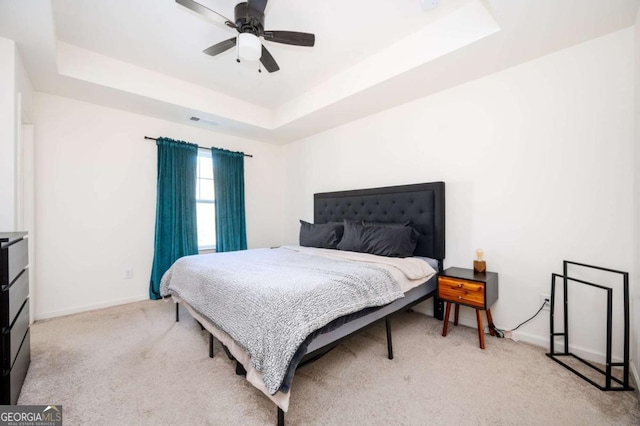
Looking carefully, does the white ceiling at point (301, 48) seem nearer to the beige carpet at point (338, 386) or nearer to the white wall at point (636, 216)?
the white wall at point (636, 216)

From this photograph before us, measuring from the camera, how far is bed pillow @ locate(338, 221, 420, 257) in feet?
8.78

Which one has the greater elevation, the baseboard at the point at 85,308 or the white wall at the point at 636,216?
the white wall at the point at 636,216

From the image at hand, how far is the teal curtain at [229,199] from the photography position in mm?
4090

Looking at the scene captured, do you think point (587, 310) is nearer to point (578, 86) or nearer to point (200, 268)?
point (578, 86)

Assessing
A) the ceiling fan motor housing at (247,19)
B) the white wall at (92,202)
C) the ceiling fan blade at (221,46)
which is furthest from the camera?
the white wall at (92,202)

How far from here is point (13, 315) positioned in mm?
1523

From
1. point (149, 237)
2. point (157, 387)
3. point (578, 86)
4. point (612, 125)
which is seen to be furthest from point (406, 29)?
point (149, 237)

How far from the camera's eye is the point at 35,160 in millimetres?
2818

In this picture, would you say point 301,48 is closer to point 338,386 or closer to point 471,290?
point 471,290

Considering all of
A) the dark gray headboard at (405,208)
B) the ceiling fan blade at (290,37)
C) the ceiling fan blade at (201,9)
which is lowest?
the dark gray headboard at (405,208)

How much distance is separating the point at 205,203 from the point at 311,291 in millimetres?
3173

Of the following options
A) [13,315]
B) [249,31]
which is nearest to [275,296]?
[13,315]

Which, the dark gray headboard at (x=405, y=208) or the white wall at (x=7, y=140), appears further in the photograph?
the dark gray headboard at (x=405, y=208)

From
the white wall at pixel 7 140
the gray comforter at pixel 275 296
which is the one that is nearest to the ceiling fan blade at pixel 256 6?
the gray comforter at pixel 275 296
